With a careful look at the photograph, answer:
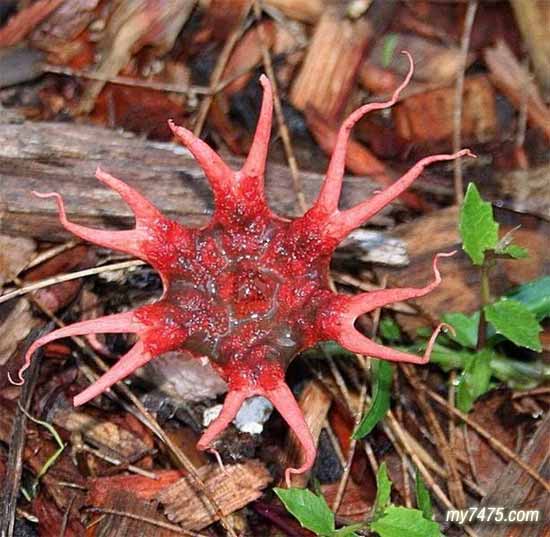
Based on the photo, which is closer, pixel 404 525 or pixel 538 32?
pixel 404 525

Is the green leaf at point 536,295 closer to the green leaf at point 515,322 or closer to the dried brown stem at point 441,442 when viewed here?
the green leaf at point 515,322

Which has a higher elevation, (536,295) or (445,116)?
(445,116)

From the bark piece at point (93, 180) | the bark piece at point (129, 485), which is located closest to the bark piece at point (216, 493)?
the bark piece at point (129, 485)

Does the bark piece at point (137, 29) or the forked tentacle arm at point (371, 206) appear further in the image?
the bark piece at point (137, 29)

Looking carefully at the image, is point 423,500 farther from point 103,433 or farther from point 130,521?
point 103,433

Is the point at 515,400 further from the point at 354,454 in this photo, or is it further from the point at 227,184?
the point at 227,184

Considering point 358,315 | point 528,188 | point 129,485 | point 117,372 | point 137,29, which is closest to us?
point 117,372

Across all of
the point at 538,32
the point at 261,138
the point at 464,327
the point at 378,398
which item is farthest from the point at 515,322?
the point at 538,32

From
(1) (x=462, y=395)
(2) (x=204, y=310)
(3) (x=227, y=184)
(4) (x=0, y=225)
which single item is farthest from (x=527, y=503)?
(4) (x=0, y=225)
